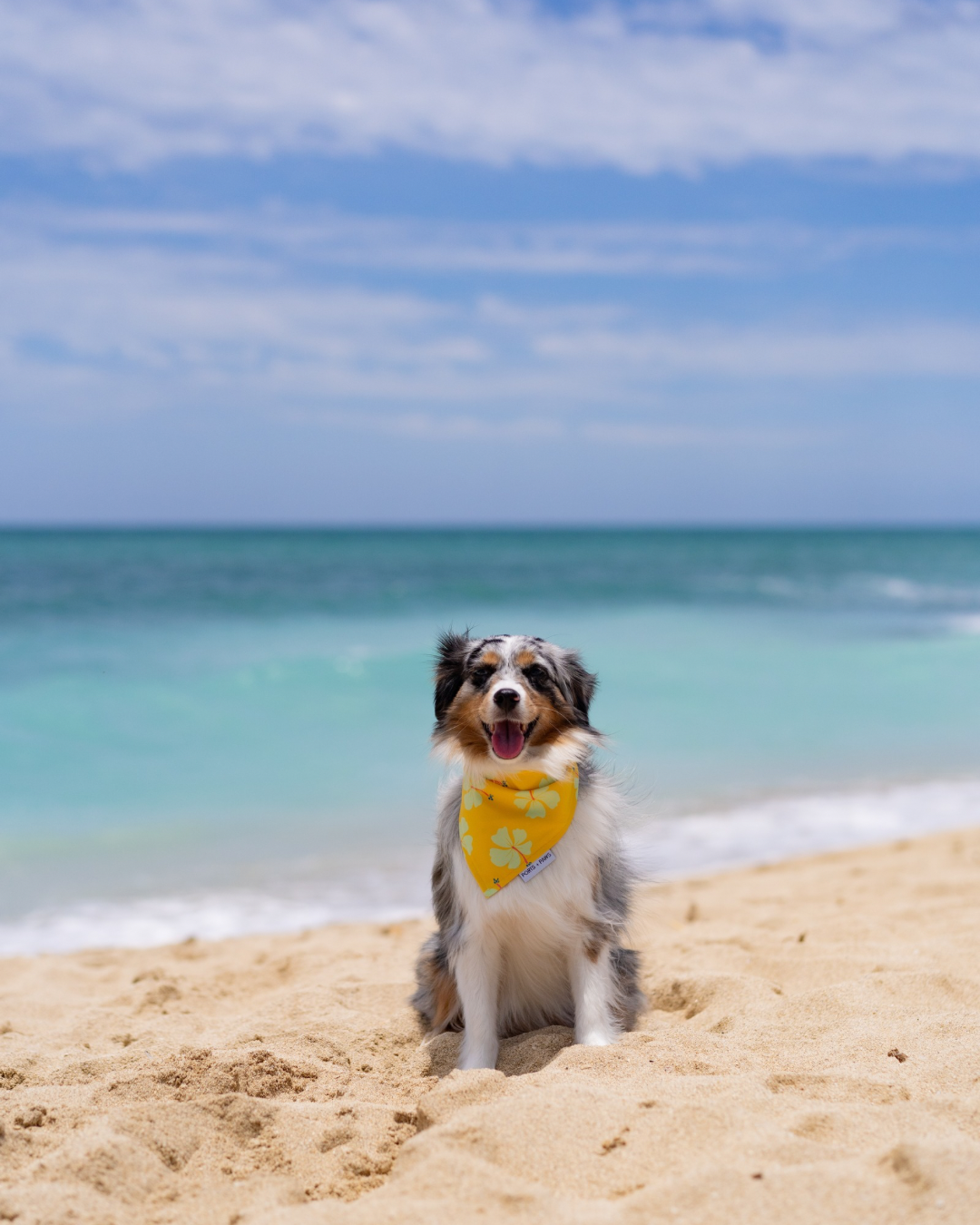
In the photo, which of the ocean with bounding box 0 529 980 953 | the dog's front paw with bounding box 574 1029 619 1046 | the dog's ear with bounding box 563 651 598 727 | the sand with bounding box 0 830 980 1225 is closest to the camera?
the sand with bounding box 0 830 980 1225

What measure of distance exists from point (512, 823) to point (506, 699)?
434mm

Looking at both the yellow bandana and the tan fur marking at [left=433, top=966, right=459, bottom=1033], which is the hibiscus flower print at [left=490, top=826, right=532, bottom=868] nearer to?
the yellow bandana

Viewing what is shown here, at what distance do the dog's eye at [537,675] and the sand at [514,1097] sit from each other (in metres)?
1.21

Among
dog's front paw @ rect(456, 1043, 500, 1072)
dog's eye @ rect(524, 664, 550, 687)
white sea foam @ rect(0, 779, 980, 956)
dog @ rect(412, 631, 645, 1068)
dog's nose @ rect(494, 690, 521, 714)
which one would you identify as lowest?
white sea foam @ rect(0, 779, 980, 956)

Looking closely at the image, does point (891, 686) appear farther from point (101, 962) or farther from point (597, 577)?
point (597, 577)

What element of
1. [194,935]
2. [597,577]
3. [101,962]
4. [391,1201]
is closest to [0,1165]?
[391,1201]

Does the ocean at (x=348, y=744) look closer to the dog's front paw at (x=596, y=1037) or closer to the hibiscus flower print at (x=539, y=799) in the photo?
the hibiscus flower print at (x=539, y=799)

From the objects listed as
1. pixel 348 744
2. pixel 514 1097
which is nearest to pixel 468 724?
pixel 514 1097

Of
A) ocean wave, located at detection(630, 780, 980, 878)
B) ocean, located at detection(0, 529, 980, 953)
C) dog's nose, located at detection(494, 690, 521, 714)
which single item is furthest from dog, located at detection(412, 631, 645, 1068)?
ocean wave, located at detection(630, 780, 980, 878)

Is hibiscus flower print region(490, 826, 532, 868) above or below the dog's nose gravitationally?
below

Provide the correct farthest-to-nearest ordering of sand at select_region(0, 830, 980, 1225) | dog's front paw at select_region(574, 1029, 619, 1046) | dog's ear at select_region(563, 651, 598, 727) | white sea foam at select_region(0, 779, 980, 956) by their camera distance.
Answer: white sea foam at select_region(0, 779, 980, 956)
dog's ear at select_region(563, 651, 598, 727)
dog's front paw at select_region(574, 1029, 619, 1046)
sand at select_region(0, 830, 980, 1225)

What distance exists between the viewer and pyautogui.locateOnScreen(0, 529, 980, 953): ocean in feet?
21.5

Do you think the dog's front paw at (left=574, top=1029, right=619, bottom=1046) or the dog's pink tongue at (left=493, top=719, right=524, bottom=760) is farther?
the dog's pink tongue at (left=493, top=719, right=524, bottom=760)

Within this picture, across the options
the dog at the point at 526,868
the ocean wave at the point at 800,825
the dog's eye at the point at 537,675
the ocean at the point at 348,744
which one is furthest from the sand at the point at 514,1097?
the ocean wave at the point at 800,825
